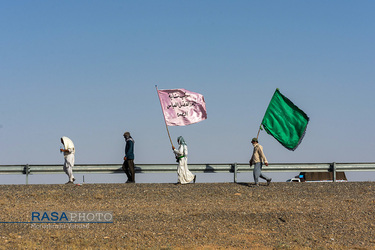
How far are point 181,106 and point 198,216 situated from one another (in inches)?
233

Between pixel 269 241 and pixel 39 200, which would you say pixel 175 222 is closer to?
pixel 269 241

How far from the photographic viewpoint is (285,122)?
64.2 ft

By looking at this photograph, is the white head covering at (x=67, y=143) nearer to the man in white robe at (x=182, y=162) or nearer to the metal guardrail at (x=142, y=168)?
the metal guardrail at (x=142, y=168)

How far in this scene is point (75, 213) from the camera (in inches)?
571

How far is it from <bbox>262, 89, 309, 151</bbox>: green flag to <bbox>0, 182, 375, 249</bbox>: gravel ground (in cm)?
171

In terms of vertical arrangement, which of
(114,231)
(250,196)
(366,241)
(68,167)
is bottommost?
(366,241)

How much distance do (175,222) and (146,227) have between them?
819mm

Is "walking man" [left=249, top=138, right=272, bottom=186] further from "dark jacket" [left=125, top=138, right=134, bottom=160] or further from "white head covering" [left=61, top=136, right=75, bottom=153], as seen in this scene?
"white head covering" [left=61, top=136, right=75, bottom=153]

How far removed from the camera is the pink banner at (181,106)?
62.7 feet

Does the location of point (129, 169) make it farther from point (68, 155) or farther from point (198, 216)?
point (198, 216)

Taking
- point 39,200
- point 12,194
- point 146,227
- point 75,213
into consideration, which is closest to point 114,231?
point 146,227

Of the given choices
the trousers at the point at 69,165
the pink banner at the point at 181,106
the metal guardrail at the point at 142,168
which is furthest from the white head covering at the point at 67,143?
the pink banner at the point at 181,106

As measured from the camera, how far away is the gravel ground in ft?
40.8

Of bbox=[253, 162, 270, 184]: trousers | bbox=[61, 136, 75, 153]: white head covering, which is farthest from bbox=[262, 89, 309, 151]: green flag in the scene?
bbox=[61, 136, 75, 153]: white head covering
